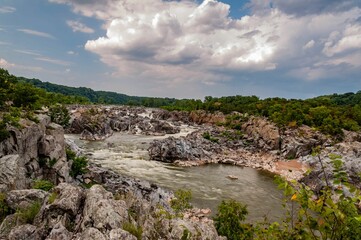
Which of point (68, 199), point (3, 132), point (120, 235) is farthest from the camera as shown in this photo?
point (3, 132)

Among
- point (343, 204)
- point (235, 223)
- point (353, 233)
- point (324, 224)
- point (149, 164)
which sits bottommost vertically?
point (149, 164)

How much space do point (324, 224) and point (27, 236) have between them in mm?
10738

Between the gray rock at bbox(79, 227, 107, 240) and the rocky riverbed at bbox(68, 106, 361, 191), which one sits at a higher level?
the gray rock at bbox(79, 227, 107, 240)

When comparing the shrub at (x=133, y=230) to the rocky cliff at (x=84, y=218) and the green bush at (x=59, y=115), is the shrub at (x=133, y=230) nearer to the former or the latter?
the rocky cliff at (x=84, y=218)

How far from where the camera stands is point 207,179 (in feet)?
139

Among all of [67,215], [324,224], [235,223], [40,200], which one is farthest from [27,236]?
[235,223]

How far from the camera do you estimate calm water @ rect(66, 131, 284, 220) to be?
33.1 m

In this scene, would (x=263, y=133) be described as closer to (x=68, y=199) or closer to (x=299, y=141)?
(x=299, y=141)

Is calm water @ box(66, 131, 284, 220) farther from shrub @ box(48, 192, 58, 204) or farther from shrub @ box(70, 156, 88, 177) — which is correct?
shrub @ box(48, 192, 58, 204)

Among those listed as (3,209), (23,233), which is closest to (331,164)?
(23,233)

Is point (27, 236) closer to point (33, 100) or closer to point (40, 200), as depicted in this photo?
point (40, 200)

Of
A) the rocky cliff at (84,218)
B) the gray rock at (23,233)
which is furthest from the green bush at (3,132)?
the gray rock at (23,233)

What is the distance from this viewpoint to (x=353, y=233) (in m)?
8.82

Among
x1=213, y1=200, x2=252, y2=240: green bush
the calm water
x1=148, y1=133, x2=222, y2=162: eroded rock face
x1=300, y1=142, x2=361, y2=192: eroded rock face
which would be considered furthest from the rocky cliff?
x1=148, y1=133, x2=222, y2=162: eroded rock face
